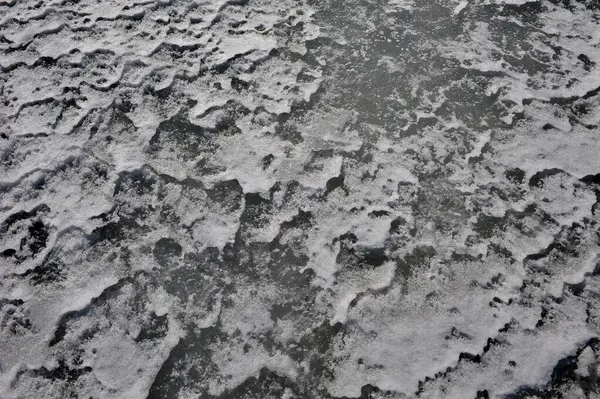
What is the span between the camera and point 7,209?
1.21 meters

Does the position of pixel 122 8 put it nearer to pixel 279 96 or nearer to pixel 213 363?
pixel 279 96

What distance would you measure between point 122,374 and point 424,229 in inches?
36.1

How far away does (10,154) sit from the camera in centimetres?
132

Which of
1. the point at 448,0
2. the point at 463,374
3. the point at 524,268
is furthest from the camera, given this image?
the point at 448,0

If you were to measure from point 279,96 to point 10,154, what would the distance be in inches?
38.0

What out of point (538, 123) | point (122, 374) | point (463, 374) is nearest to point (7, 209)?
point (122, 374)

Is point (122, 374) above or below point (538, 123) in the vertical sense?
below

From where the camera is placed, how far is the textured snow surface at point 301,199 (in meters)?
0.97

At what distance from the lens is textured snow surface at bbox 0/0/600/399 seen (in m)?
0.97

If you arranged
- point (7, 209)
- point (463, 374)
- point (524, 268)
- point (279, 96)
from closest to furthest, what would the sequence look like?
point (463, 374), point (524, 268), point (7, 209), point (279, 96)

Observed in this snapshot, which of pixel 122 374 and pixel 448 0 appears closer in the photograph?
pixel 122 374

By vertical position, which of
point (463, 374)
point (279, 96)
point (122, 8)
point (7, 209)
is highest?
point (122, 8)

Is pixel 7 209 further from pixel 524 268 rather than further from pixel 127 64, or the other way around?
pixel 524 268

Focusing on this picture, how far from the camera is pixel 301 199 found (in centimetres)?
120
